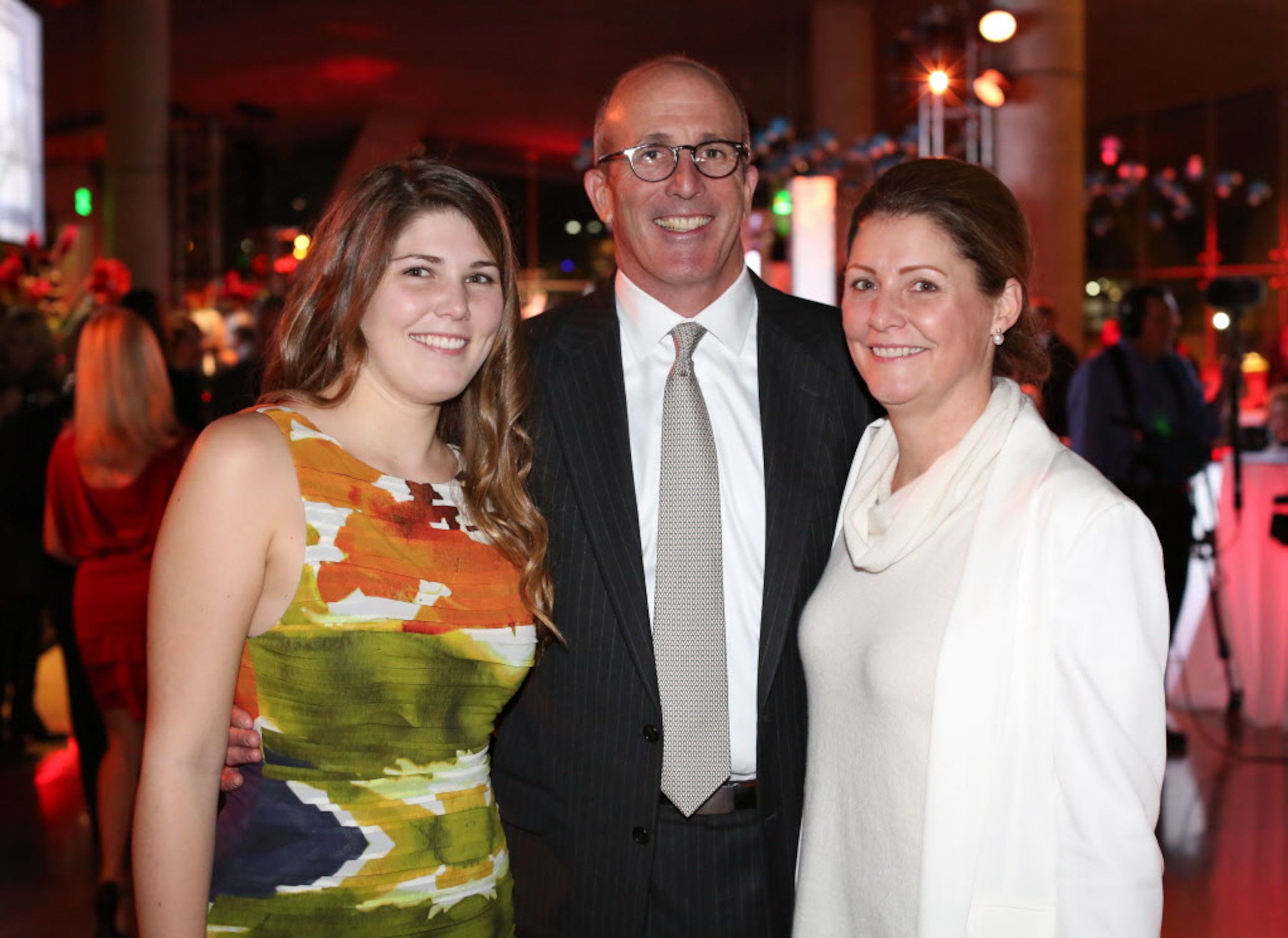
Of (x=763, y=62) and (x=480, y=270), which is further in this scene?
(x=763, y=62)

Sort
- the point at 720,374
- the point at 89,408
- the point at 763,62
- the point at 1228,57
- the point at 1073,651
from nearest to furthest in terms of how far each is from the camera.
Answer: the point at 1073,651 < the point at 720,374 < the point at 89,408 < the point at 1228,57 < the point at 763,62

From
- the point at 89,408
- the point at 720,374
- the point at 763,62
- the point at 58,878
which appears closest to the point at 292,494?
the point at 720,374

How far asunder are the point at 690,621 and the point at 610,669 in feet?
0.53

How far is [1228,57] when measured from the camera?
52.6 ft

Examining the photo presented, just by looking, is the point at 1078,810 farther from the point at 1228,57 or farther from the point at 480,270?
the point at 1228,57

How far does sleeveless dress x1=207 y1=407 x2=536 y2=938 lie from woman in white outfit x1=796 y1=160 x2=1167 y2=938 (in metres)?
0.56

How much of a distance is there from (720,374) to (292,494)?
0.94m

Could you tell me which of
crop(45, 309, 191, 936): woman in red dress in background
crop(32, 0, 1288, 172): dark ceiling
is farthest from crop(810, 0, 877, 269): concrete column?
crop(45, 309, 191, 936): woman in red dress in background

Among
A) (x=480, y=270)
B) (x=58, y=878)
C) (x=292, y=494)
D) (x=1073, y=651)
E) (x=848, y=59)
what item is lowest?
→ (x=58, y=878)

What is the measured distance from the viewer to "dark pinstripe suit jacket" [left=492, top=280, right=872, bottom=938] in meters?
2.21

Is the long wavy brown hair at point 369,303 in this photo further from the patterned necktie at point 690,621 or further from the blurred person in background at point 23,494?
the blurred person in background at point 23,494

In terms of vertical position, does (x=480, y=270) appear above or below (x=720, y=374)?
above

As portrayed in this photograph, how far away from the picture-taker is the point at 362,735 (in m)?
1.79

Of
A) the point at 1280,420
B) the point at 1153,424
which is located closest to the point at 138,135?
the point at 1153,424
